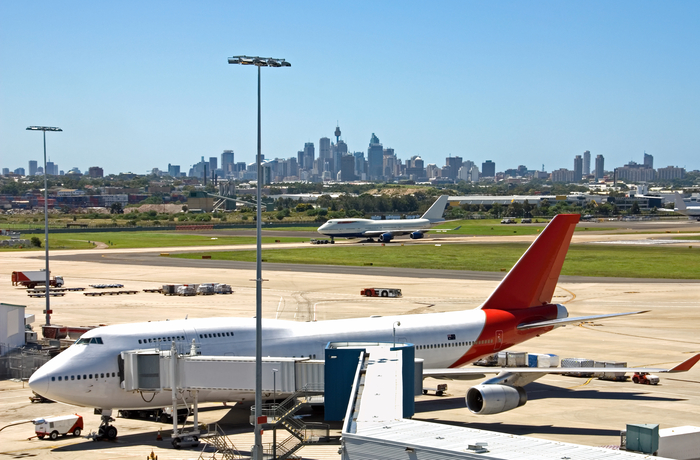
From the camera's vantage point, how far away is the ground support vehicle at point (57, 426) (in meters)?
33.1

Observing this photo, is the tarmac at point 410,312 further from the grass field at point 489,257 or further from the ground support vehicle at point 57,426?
the grass field at point 489,257

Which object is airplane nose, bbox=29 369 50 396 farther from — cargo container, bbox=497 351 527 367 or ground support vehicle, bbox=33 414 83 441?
cargo container, bbox=497 351 527 367

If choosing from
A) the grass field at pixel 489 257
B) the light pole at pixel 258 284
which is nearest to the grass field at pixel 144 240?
the grass field at pixel 489 257

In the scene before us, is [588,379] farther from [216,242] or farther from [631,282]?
[216,242]

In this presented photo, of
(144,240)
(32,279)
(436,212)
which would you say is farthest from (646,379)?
(144,240)

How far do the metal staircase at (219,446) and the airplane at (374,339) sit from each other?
187cm

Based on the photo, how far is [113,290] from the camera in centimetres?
9112

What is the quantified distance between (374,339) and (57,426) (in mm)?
14876

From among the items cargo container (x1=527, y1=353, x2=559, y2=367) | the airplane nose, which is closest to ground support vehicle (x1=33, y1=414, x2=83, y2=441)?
the airplane nose

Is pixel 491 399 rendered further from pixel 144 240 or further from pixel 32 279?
pixel 144 240

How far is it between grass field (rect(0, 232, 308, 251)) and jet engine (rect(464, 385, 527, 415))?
5148 inches

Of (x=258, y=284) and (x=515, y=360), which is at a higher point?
(x=258, y=284)

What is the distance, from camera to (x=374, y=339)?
38438mm

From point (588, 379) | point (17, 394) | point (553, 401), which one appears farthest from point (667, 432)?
point (17, 394)
